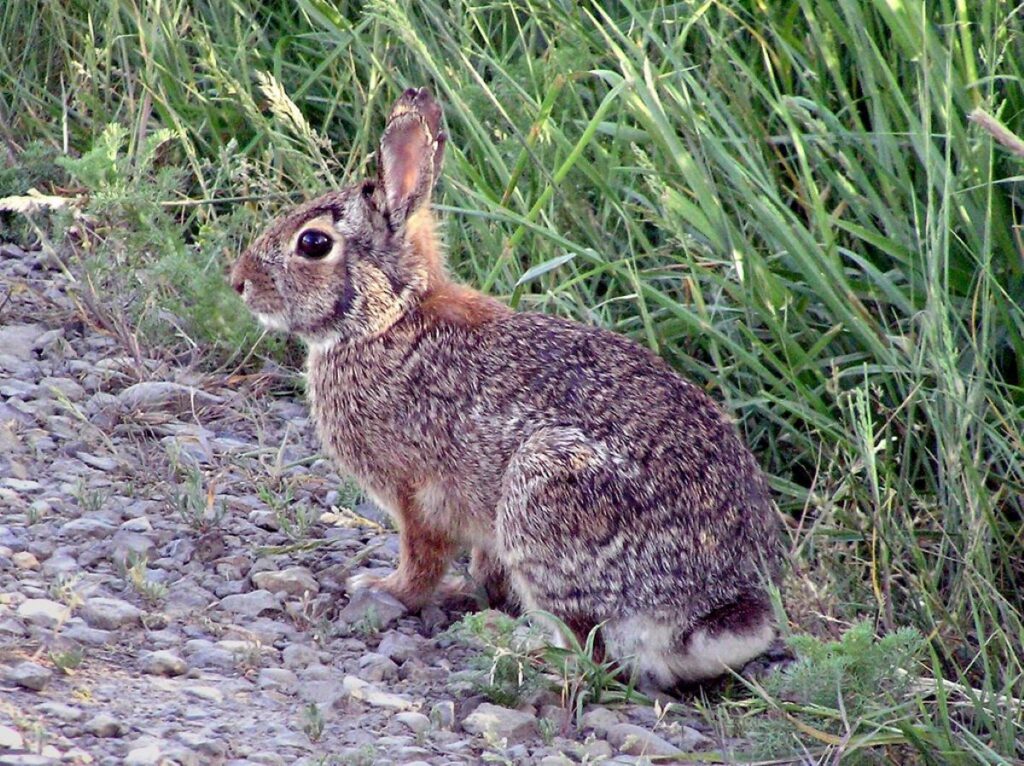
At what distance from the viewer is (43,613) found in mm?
3635

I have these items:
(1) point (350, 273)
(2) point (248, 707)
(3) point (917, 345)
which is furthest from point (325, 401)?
(3) point (917, 345)

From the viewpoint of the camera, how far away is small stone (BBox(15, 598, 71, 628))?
11.8 feet

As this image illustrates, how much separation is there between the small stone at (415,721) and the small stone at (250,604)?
2.05ft

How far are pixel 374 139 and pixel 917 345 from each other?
2361mm

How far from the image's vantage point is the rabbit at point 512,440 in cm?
378

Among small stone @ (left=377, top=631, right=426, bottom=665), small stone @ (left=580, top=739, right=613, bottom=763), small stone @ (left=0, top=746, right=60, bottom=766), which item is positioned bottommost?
small stone @ (left=580, top=739, right=613, bottom=763)

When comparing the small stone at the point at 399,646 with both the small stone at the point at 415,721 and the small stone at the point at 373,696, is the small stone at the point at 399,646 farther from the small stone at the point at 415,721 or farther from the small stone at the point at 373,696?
the small stone at the point at 415,721

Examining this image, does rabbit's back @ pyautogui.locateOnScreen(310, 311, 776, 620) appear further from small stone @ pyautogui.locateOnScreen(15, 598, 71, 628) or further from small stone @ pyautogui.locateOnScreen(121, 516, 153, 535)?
small stone @ pyautogui.locateOnScreen(15, 598, 71, 628)

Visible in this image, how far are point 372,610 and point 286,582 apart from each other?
26cm

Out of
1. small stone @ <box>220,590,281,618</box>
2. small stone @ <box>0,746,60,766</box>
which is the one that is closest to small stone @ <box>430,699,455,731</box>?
small stone @ <box>220,590,281,618</box>

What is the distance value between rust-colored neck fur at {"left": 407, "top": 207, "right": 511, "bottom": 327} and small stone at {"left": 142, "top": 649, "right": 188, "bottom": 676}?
46.7 inches

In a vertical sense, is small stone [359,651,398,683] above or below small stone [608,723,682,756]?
above

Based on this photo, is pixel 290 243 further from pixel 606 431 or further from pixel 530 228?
pixel 606 431

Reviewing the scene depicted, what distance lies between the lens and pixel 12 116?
20.8ft
